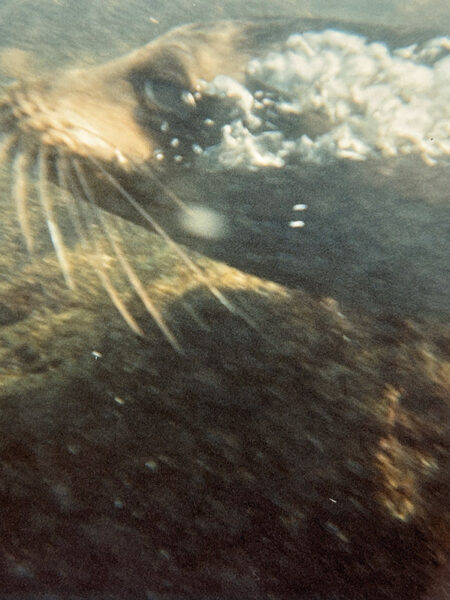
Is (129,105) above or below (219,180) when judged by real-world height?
above

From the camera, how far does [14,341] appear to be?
111cm

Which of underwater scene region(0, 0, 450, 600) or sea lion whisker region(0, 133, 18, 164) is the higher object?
sea lion whisker region(0, 133, 18, 164)

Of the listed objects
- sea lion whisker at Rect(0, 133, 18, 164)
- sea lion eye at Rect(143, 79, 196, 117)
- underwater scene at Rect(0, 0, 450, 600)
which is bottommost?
underwater scene at Rect(0, 0, 450, 600)

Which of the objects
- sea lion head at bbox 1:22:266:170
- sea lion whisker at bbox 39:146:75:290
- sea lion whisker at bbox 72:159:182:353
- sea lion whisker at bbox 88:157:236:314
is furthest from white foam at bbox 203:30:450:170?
sea lion whisker at bbox 39:146:75:290

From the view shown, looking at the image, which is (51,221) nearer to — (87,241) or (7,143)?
(87,241)

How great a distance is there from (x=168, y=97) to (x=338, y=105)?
0.93 m

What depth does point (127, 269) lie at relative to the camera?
1.54 metres

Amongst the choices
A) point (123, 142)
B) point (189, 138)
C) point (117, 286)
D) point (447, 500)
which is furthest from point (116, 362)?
point (189, 138)

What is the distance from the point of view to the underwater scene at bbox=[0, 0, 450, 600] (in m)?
0.79

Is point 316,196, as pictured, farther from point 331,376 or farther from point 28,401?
point 28,401

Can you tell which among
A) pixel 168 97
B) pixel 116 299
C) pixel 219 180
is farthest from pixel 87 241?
pixel 168 97

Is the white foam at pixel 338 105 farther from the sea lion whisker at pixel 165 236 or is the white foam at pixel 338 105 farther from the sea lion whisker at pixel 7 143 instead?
the sea lion whisker at pixel 7 143

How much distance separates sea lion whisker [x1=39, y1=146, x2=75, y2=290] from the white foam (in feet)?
2.24

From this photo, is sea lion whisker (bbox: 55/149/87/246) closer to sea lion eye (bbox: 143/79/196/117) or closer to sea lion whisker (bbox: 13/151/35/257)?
sea lion whisker (bbox: 13/151/35/257)
